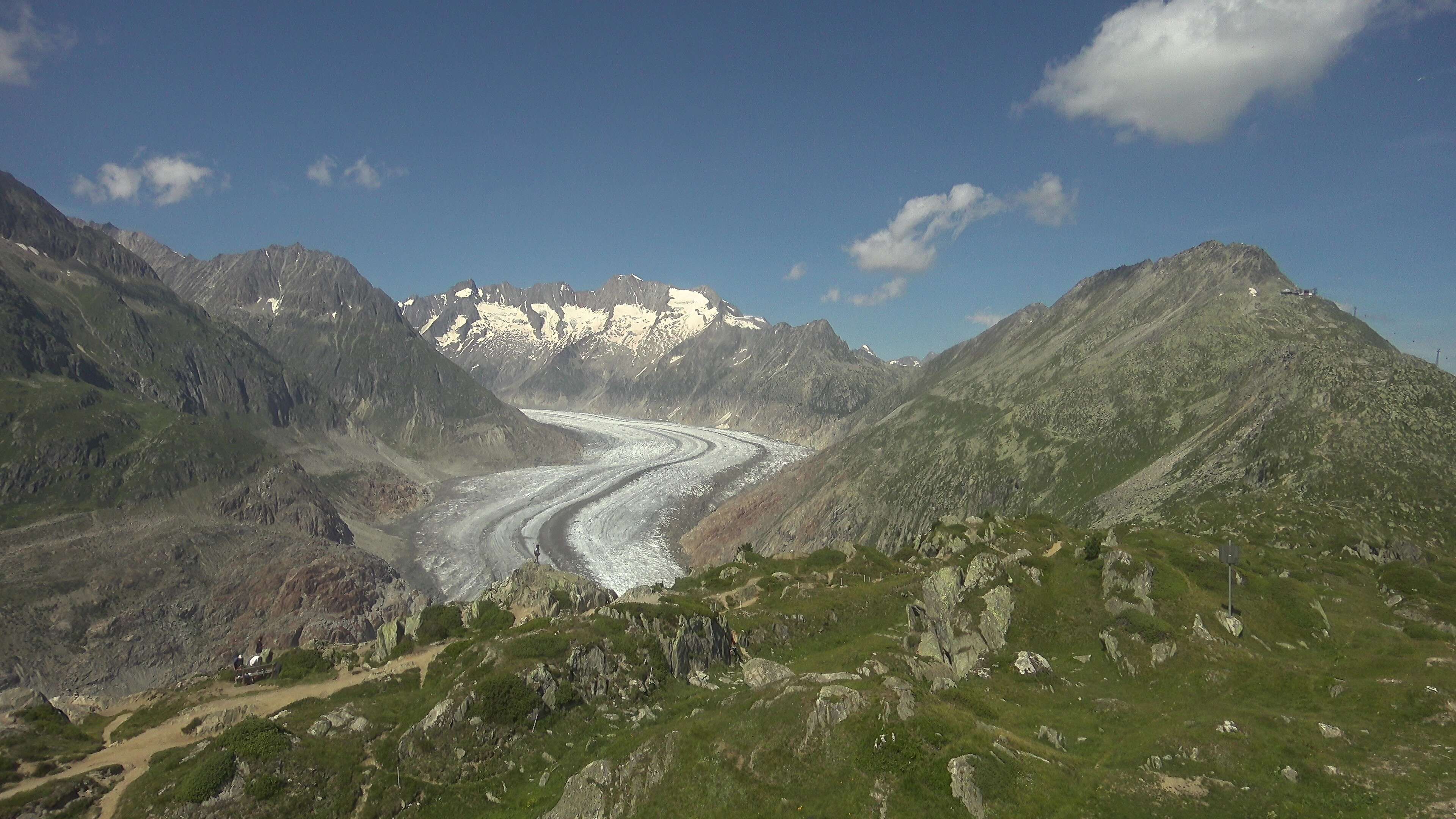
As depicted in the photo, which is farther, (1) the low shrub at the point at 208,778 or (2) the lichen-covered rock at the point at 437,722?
(2) the lichen-covered rock at the point at 437,722

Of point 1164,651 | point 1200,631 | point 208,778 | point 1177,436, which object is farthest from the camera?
point 1177,436

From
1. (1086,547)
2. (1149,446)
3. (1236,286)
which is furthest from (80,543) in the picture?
(1236,286)

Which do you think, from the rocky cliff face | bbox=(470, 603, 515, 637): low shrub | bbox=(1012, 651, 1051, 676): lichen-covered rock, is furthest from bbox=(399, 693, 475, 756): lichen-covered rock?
the rocky cliff face

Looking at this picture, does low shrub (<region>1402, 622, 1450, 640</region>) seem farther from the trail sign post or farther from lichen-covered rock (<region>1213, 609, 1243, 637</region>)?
lichen-covered rock (<region>1213, 609, 1243, 637</region>)

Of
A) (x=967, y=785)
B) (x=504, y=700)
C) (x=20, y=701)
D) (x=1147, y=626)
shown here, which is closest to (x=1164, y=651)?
(x=1147, y=626)

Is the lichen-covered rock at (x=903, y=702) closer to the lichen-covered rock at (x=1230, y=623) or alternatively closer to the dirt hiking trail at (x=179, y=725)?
the lichen-covered rock at (x=1230, y=623)

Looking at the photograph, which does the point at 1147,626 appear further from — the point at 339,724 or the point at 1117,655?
the point at 339,724

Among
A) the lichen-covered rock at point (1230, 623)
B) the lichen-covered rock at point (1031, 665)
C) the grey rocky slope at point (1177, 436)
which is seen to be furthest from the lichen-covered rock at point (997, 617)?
the grey rocky slope at point (1177, 436)
